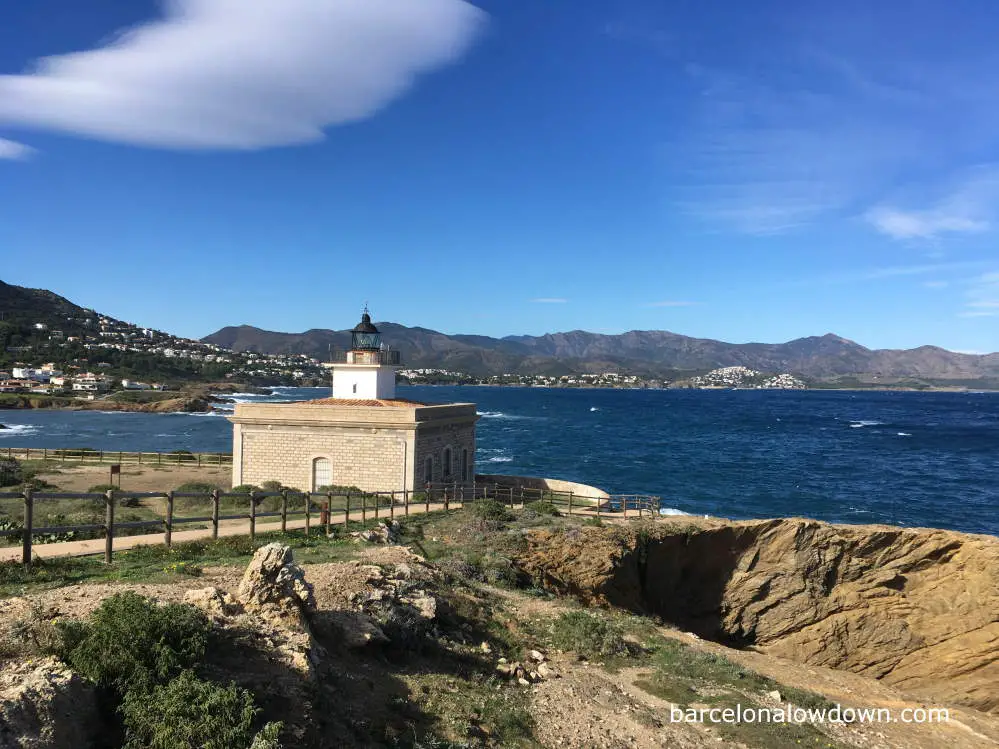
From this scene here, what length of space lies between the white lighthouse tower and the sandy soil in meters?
6.00

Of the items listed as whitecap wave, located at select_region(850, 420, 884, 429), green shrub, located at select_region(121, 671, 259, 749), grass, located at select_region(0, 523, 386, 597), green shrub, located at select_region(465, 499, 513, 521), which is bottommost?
whitecap wave, located at select_region(850, 420, 884, 429)

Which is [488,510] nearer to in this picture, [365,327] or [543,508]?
[543,508]

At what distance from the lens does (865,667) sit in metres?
20.1

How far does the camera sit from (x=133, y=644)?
5980 millimetres

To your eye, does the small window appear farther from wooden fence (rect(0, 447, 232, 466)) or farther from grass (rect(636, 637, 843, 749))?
grass (rect(636, 637, 843, 749))

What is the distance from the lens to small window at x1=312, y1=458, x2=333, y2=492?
24.2 metres

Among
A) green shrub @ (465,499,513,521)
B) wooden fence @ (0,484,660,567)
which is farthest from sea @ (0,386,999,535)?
green shrub @ (465,499,513,521)

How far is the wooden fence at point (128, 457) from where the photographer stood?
34.2 metres

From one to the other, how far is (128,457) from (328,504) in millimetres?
23556

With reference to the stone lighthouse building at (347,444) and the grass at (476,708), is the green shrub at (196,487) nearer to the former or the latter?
the stone lighthouse building at (347,444)

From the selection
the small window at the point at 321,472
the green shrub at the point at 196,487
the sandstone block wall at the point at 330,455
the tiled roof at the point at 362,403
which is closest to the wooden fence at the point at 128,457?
the green shrub at the point at 196,487

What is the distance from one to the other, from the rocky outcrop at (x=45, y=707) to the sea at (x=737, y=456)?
1243 inches

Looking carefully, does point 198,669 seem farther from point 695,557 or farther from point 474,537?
point 695,557

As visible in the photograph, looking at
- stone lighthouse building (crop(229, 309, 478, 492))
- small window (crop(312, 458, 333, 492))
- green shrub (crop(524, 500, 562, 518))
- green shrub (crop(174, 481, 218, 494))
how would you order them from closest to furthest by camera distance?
1. green shrub (crop(524, 500, 562, 518))
2. stone lighthouse building (crop(229, 309, 478, 492))
3. small window (crop(312, 458, 333, 492))
4. green shrub (crop(174, 481, 218, 494))
